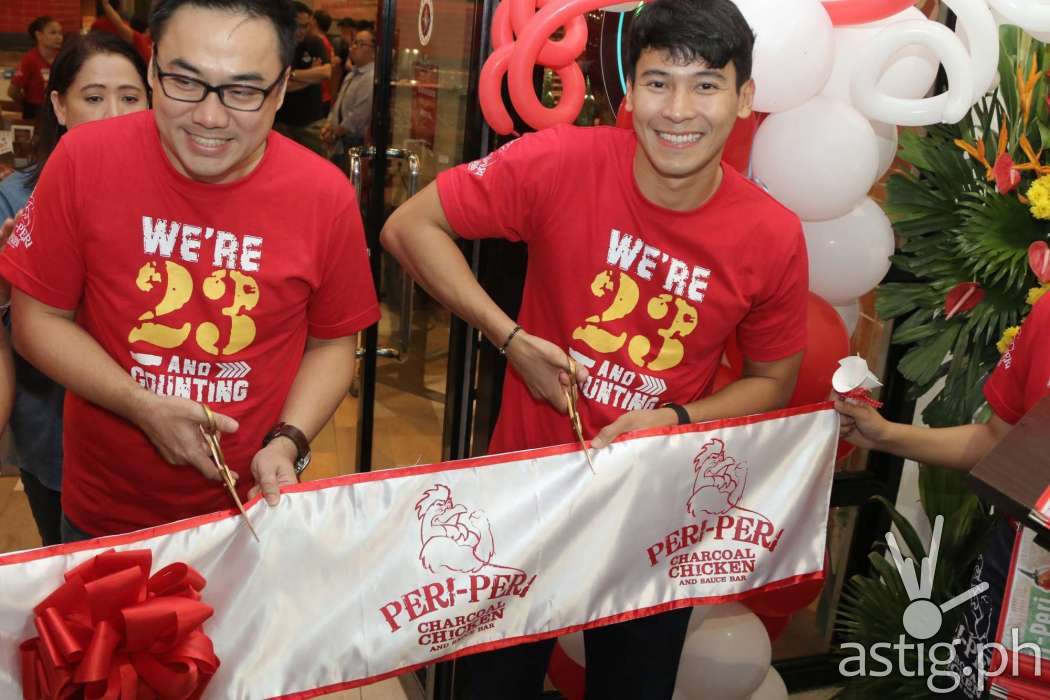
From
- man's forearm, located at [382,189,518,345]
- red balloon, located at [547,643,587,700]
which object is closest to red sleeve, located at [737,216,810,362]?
man's forearm, located at [382,189,518,345]

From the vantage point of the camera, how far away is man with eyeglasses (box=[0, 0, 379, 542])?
1627 mm

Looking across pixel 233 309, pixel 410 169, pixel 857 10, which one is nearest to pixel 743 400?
pixel 857 10

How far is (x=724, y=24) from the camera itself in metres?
1.83

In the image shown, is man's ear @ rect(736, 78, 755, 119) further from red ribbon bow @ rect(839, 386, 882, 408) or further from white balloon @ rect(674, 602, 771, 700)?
white balloon @ rect(674, 602, 771, 700)

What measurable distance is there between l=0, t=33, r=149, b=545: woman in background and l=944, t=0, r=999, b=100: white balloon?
1.68 m

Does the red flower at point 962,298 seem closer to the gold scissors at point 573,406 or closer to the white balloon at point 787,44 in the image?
the white balloon at point 787,44

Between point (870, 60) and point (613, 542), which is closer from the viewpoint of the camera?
point (613, 542)

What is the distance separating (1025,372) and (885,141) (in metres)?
0.77

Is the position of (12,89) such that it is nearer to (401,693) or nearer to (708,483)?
(401,693)

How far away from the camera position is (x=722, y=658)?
2.56m

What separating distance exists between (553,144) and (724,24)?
1.20 feet

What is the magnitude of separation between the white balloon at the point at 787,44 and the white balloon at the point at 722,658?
1.25 meters

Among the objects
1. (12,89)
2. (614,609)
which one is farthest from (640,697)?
(12,89)

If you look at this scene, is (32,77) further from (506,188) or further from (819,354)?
(819,354)
